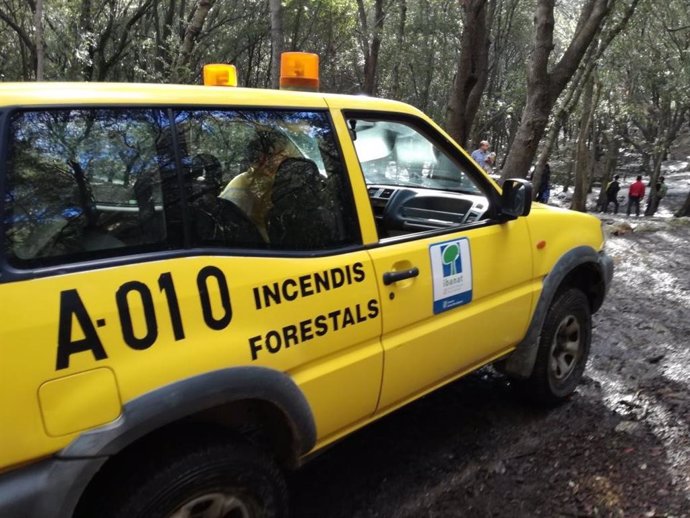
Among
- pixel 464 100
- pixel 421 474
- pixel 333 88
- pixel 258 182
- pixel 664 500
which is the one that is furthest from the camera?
pixel 333 88

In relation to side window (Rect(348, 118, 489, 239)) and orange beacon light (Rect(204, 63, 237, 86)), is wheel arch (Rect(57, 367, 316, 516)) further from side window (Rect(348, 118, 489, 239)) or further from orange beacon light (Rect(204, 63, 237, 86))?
orange beacon light (Rect(204, 63, 237, 86))

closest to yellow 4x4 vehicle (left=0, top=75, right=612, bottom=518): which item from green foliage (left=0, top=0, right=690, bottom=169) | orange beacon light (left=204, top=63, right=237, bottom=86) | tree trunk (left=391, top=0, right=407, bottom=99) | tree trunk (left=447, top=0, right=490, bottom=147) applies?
orange beacon light (left=204, top=63, right=237, bottom=86)

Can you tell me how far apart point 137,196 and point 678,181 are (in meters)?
40.4

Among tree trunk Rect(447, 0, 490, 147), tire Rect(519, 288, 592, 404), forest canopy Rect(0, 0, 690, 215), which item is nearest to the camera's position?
tire Rect(519, 288, 592, 404)

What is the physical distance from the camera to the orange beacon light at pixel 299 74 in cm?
281

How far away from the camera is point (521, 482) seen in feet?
10.1

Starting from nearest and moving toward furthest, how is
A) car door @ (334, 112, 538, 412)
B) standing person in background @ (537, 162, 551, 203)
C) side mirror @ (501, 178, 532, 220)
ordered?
car door @ (334, 112, 538, 412) → side mirror @ (501, 178, 532, 220) → standing person in background @ (537, 162, 551, 203)

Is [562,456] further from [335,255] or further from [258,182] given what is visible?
[258,182]

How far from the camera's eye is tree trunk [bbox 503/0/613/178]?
24.8 feet

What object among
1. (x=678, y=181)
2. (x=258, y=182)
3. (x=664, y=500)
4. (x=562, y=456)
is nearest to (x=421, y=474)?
(x=562, y=456)

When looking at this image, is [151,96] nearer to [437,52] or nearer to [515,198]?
[515,198]

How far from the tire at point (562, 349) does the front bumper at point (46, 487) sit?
270 cm

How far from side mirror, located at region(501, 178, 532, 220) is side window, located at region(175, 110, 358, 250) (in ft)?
3.34

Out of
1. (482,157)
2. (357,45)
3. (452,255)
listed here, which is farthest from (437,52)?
(452,255)
